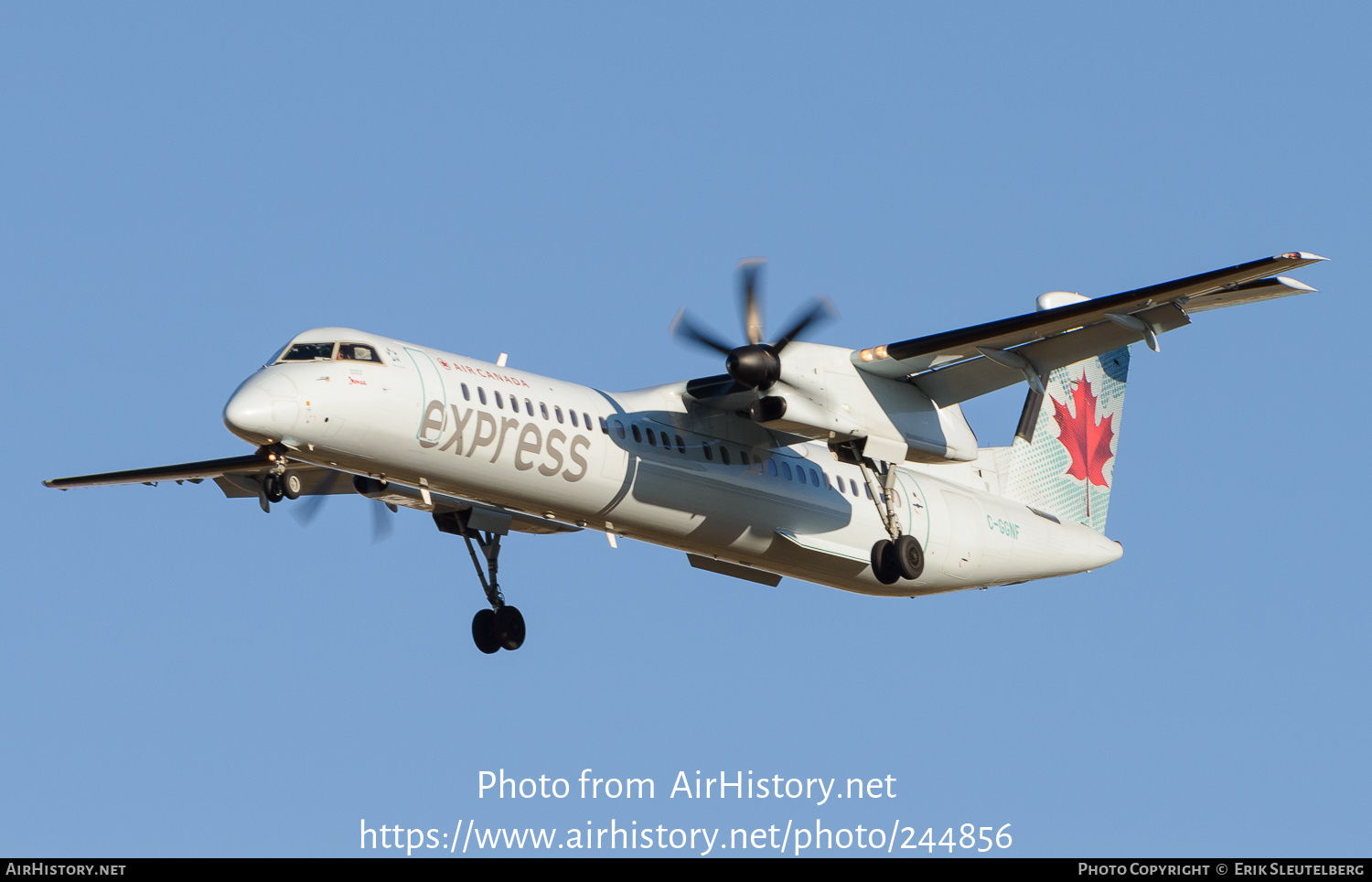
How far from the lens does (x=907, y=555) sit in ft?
65.3

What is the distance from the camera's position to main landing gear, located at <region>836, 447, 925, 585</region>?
19891 mm

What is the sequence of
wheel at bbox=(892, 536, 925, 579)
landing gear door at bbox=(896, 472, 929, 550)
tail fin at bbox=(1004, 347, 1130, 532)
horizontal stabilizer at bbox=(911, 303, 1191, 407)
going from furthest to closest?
1. tail fin at bbox=(1004, 347, 1130, 532)
2. landing gear door at bbox=(896, 472, 929, 550)
3. wheel at bbox=(892, 536, 925, 579)
4. horizontal stabilizer at bbox=(911, 303, 1191, 407)

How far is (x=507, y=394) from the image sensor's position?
59.1 feet

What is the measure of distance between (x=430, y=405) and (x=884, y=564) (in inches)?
239

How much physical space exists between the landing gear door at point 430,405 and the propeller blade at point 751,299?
390 cm

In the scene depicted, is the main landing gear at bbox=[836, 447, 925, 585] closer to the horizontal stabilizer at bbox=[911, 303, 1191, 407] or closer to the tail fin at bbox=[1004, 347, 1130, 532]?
the horizontal stabilizer at bbox=[911, 303, 1191, 407]

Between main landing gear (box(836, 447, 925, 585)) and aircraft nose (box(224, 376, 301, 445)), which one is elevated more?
main landing gear (box(836, 447, 925, 585))

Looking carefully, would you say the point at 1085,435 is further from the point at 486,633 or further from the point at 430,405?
the point at 430,405

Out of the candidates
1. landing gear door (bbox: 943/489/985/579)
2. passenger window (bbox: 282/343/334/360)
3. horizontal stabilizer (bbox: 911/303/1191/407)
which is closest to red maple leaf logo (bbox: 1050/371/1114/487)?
landing gear door (bbox: 943/489/985/579)

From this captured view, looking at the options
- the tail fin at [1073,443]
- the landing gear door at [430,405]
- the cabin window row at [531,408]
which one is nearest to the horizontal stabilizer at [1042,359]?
the tail fin at [1073,443]

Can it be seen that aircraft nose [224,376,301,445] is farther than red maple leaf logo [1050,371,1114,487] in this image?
No

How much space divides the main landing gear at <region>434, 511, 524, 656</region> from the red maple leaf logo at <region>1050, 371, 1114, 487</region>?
8892 millimetres

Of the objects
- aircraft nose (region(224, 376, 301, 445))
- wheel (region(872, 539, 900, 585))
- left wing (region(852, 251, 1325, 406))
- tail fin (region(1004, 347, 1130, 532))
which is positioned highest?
tail fin (region(1004, 347, 1130, 532))

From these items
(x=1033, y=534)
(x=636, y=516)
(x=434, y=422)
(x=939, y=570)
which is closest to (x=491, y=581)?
(x=636, y=516)
